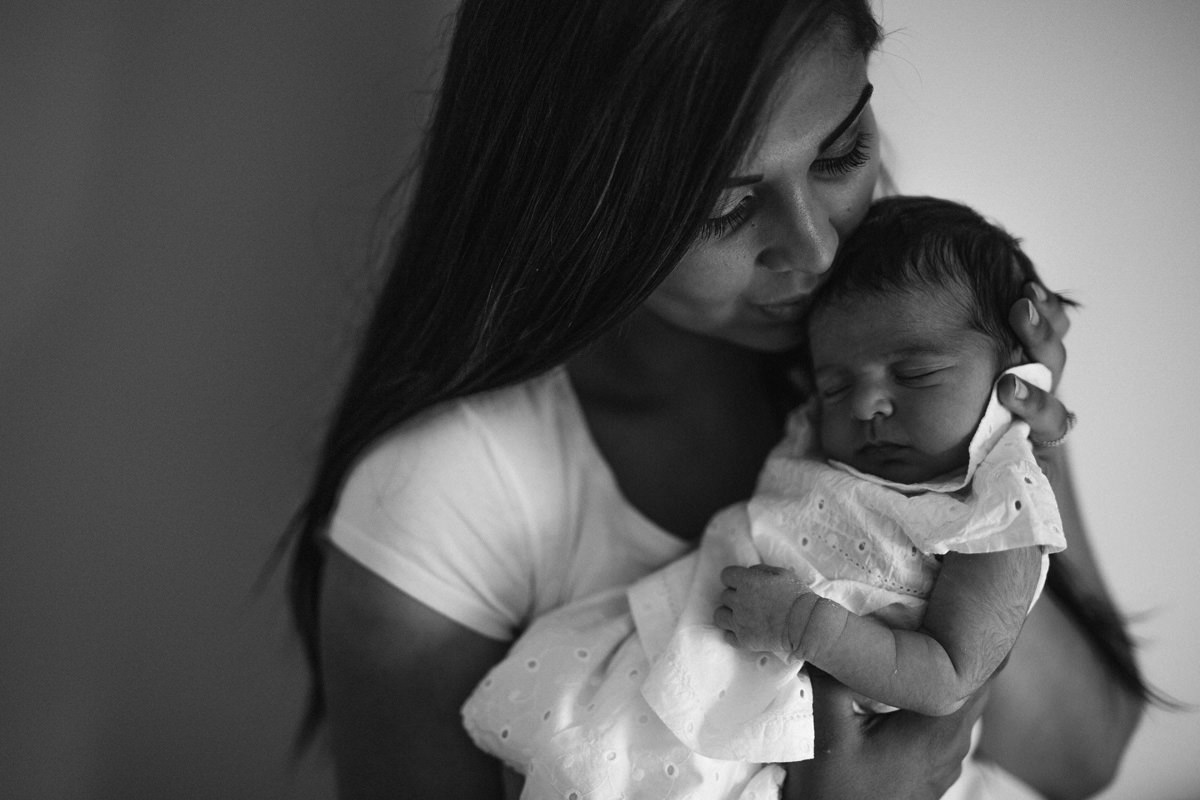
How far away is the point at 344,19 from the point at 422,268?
1.62 feet

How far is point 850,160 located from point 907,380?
227mm

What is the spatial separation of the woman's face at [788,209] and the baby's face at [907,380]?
0.08 metres

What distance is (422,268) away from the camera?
40.8 inches

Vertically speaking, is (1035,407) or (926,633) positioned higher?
(1035,407)

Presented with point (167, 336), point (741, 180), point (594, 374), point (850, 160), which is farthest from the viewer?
point (167, 336)

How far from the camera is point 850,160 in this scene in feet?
3.15

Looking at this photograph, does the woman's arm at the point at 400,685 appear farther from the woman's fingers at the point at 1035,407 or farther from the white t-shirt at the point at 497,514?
the woman's fingers at the point at 1035,407

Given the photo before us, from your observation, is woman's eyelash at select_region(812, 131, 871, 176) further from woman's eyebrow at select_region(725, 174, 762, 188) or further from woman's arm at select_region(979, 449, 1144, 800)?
woman's arm at select_region(979, 449, 1144, 800)

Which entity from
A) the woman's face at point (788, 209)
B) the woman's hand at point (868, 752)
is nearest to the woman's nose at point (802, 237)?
the woman's face at point (788, 209)

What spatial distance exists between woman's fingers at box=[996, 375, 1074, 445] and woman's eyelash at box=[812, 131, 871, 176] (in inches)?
10.1

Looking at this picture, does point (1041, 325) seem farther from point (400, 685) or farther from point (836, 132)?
point (400, 685)

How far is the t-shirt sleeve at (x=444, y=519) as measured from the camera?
1105 millimetres

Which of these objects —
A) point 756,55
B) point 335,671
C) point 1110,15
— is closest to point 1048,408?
point 756,55

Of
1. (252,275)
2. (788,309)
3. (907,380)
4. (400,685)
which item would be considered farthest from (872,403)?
(252,275)
